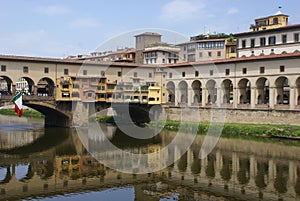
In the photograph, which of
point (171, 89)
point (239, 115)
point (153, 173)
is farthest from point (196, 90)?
point (153, 173)

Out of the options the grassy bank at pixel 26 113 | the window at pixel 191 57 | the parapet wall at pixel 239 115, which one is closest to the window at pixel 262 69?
the parapet wall at pixel 239 115

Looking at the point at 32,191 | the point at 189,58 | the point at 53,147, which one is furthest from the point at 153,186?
the point at 189,58

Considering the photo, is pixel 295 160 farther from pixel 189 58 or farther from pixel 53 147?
pixel 189 58

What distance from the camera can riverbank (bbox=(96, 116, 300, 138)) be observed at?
4603 cm

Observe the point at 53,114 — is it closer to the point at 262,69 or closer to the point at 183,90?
the point at 183,90

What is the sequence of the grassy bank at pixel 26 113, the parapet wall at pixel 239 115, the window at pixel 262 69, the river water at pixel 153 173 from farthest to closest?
the grassy bank at pixel 26 113, the window at pixel 262 69, the parapet wall at pixel 239 115, the river water at pixel 153 173

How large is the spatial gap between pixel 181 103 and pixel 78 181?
40.3m

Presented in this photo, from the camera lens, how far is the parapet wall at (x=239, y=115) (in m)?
48.6

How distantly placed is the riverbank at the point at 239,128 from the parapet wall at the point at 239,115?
4.53 ft

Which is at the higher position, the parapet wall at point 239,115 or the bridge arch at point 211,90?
the bridge arch at point 211,90

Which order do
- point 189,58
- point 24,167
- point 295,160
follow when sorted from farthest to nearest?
point 189,58
point 295,160
point 24,167

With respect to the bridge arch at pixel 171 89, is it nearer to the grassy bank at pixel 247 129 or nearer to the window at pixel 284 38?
the grassy bank at pixel 247 129

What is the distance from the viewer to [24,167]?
31.3 meters

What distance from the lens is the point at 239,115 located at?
55.2 metres
